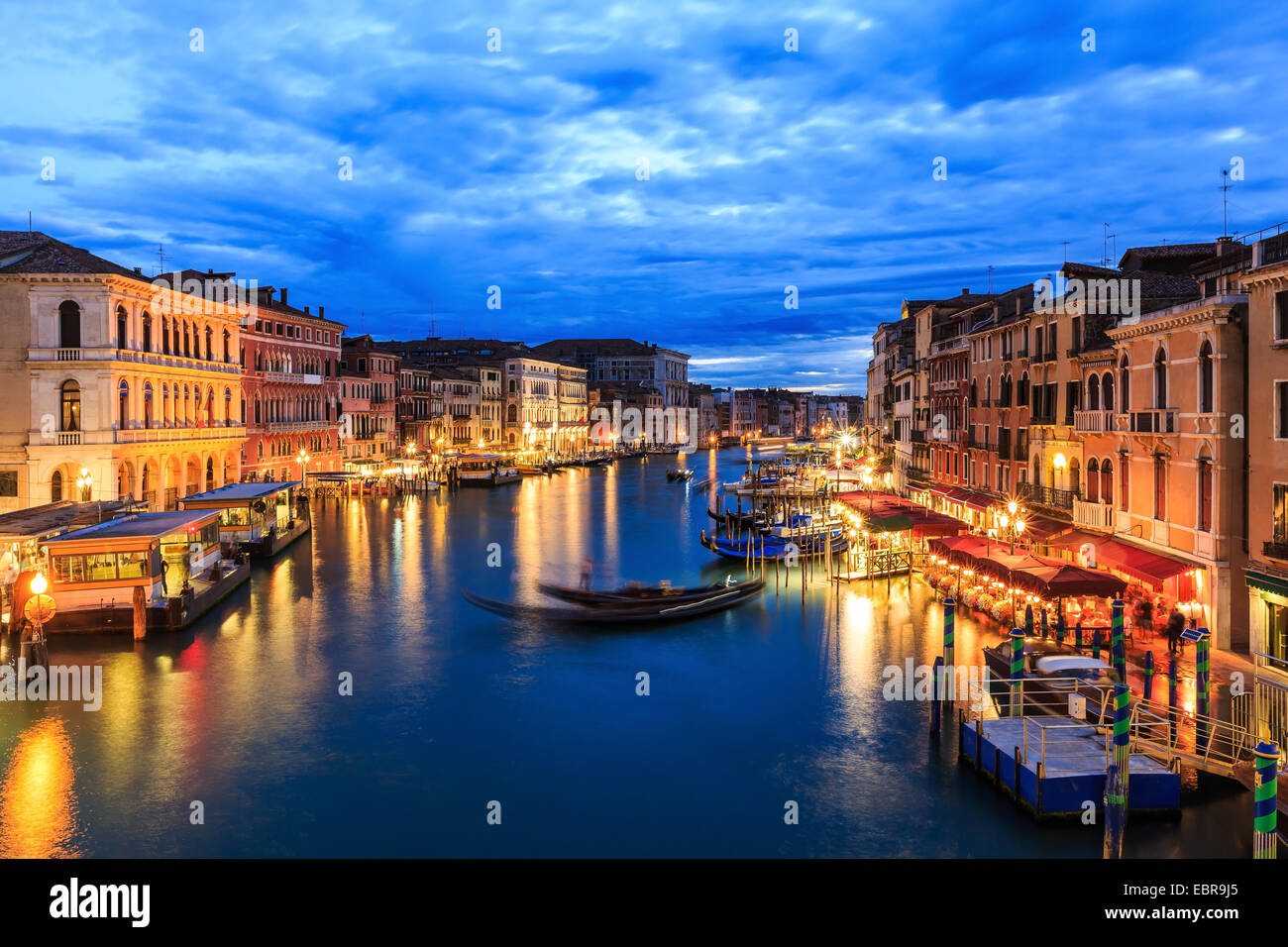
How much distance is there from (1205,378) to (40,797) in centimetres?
1877

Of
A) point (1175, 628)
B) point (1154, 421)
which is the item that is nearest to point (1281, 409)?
point (1154, 421)

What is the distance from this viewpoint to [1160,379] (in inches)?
714

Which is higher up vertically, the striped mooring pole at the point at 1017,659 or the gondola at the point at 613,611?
the striped mooring pole at the point at 1017,659

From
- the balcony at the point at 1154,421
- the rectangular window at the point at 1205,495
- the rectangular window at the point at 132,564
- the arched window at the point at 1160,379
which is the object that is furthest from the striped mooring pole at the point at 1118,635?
the rectangular window at the point at 132,564

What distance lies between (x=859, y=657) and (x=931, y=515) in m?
10.8

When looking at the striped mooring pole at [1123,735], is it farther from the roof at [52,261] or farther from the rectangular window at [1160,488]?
the roof at [52,261]

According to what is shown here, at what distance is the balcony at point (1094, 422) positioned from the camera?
67.1 feet

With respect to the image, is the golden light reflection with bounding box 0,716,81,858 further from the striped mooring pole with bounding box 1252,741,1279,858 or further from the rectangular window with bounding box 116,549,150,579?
the striped mooring pole with bounding box 1252,741,1279,858

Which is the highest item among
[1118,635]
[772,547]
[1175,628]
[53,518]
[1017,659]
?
[53,518]

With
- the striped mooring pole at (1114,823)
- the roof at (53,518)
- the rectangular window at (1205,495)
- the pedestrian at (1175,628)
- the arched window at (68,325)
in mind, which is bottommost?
the striped mooring pole at (1114,823)

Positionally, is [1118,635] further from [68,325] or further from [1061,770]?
[68,325]

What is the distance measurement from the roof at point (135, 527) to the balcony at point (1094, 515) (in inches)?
810
